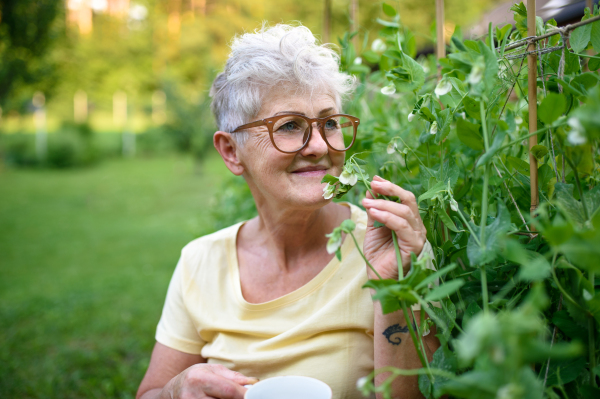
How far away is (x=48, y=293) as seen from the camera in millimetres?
5359

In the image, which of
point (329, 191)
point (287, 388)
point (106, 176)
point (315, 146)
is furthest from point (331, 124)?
point (106, 176)

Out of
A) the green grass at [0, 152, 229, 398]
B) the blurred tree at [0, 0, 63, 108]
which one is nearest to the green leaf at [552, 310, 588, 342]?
the green grass at [0, 152, 229, 398]

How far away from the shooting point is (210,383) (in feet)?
4.21

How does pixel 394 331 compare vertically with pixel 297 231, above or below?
below

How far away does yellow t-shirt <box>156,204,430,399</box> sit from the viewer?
144 cm

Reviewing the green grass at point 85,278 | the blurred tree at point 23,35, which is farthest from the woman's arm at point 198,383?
the blurred tree at point 23,35

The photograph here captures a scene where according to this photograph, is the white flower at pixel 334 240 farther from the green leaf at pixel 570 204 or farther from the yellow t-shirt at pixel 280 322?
the yellow t-shirt at pixel 280 322

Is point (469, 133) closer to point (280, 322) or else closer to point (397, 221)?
point (397, 221)

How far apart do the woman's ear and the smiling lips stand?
323 mm

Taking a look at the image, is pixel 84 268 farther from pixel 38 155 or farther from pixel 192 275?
pixel 38 155

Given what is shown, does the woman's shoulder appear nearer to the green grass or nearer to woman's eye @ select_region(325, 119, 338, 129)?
woman's eye @ select_region(325, 119, 338, 129)

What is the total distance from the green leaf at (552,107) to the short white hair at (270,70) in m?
0.84

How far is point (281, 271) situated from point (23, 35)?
7775mm

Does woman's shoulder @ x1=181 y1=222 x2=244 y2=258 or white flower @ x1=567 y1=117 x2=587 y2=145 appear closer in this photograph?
white flower @ x1=567 y1=117 x2=587 y2=145
